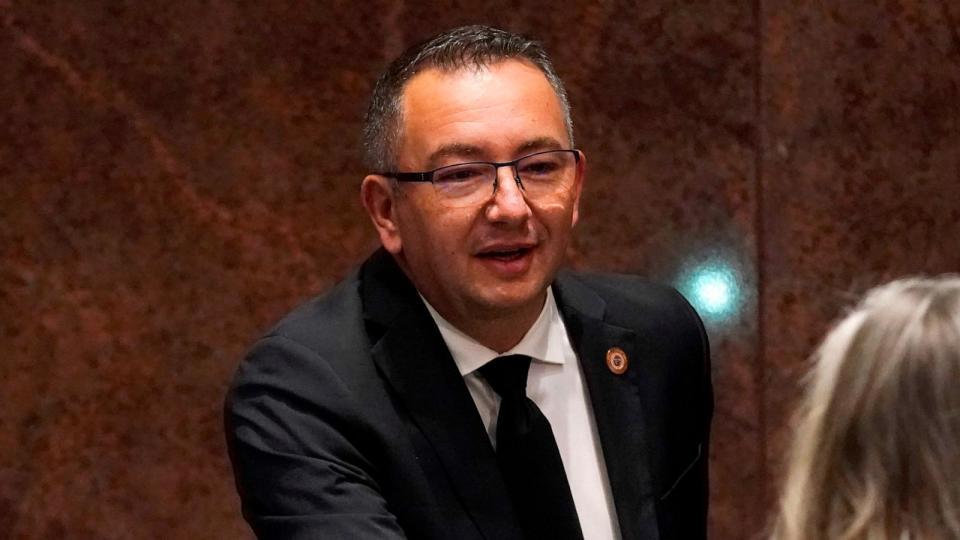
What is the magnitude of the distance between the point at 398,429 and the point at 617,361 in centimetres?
38

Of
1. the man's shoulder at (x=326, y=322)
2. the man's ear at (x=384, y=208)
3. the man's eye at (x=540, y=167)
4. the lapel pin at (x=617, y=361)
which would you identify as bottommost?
the lapel pin at (x=617, y=361)

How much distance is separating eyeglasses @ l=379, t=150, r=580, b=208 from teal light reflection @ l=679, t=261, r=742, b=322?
0.87 m

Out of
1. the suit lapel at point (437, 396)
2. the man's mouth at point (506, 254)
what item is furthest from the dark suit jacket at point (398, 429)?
the man's mouth at point (506, 254)

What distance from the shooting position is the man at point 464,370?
5.90 feet

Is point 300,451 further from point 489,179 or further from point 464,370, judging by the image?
point 489,179

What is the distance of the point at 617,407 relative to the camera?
6.48 ft

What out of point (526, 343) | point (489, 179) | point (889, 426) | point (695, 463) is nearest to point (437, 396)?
point (526, 343)

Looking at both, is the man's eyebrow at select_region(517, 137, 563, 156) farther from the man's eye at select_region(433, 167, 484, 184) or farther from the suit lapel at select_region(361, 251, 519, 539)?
the suit lapel at select_region(361, 251, 519, 539)

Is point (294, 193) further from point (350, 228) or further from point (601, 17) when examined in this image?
point (601, 17)

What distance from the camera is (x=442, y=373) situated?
188 centimetres

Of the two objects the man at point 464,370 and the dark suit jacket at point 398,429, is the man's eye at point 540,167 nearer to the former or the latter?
the man at point 464,370

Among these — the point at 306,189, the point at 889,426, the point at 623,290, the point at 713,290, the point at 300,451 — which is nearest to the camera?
the point at 889,426

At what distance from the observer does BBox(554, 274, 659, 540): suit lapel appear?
1913 mm

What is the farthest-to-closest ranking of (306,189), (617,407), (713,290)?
1. (713,290)
2. (306,189)
3. (617,407)
